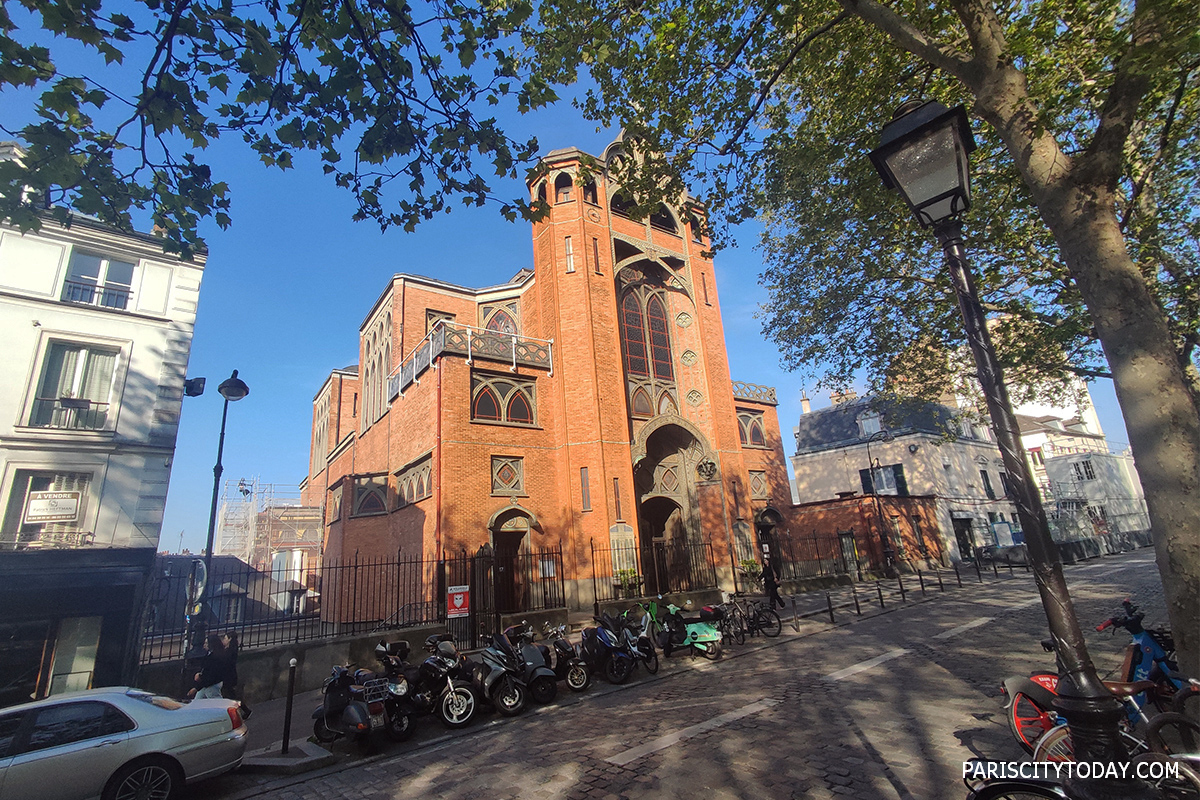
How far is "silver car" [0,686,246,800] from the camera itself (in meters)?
5.03

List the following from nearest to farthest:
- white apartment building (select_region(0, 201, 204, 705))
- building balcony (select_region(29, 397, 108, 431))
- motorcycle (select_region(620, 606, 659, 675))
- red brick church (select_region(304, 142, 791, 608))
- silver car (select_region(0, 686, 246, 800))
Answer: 1. silver car (select_region(0, 686, 246, 800))
2. motorcycle (select_region(620, 606, 659, 675))
3. white apartment building (select_region(0, 201, 204, 705))
4. building balcony (select_region(29, 397, 108, 431))
5. red brick church (select_region(304, 142, 791, 608))

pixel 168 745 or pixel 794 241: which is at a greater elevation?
pixel 794 241

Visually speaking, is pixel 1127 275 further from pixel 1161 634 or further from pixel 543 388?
pixel 543 388

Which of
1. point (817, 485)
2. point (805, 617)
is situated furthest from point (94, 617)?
point (817, 485)

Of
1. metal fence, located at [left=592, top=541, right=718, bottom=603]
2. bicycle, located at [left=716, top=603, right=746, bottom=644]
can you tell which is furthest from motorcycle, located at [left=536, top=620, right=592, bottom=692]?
metal fence, located at [left=592, top=541, right=718, bottom=603]

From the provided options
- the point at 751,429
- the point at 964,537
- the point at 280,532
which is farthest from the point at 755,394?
the point at 280,532

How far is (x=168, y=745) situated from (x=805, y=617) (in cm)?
1385

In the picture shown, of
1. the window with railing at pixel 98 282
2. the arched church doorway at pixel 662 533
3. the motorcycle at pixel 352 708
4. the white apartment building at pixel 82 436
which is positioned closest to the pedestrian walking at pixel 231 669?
the motorcycle at pixel 352 708

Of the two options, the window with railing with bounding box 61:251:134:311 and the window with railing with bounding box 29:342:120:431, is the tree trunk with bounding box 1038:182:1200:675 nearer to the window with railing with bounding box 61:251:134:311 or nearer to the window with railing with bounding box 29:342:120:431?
the window with railing with bounding box 29:342:120:431

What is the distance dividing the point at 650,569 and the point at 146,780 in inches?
646

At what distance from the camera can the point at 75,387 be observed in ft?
44.7

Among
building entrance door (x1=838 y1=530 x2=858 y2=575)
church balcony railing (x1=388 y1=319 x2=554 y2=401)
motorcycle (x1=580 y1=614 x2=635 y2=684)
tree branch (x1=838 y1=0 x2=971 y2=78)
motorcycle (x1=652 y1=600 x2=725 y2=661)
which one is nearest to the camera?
tree branch (x1=838 y1=0 x2=971 y2=78)

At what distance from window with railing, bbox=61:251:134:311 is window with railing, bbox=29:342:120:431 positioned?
52.1 inches

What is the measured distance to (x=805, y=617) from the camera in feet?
48.3
